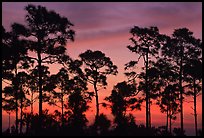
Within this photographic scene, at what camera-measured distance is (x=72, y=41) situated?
33.3 m

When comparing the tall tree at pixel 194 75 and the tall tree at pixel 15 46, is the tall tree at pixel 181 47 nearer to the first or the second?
the tall tree at pixel 194 75

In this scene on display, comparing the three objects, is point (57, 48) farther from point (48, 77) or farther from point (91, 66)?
point (91, 66)

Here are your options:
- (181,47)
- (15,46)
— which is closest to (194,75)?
(181,47)

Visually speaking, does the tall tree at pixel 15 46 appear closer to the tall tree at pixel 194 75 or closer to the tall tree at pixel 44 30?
the tall tree at pixel 44 30

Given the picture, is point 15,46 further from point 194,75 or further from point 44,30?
point 194,75

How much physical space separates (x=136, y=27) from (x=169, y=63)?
614 cm

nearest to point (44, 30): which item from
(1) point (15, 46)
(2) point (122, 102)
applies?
(1) point (15, 46)

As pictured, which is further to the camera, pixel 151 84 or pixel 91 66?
pixel 91 66

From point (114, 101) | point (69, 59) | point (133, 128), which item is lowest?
point (133, 128)

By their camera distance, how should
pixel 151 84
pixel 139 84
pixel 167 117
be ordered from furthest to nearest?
pixel 167 117 < pixel 151 84 < pixel 139 84

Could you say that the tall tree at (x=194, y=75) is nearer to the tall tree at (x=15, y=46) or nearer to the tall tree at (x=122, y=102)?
the tall tree at (x=122, y=102)

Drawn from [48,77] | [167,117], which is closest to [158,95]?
[167,117]

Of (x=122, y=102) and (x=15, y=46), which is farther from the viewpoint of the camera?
(x=122, y=102)

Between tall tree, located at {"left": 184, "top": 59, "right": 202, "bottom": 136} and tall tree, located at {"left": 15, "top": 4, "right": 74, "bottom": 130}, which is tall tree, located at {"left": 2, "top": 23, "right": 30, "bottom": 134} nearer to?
tall tree, located at {"left": 15, "top": 4, "right": 74, "bottom": 130}
